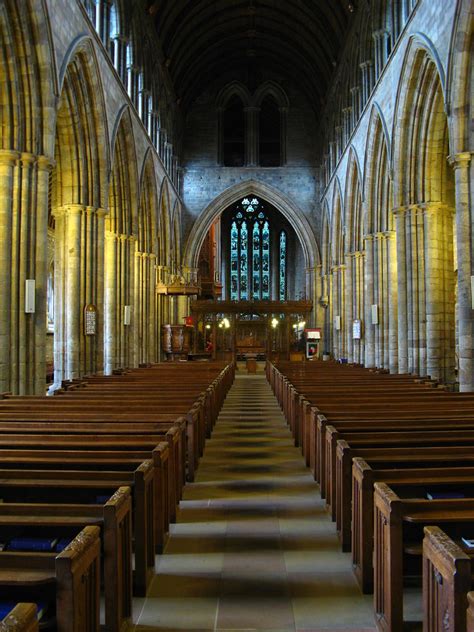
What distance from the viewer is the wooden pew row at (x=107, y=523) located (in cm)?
278

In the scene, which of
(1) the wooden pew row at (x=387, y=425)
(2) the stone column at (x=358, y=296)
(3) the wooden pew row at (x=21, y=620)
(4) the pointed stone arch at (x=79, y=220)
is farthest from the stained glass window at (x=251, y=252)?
(3) the wooden pew row at (x=21, y=620)

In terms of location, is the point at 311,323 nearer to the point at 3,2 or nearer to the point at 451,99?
the point at 451,99

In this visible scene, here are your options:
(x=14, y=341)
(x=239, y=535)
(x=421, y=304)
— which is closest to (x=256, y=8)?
(x=421, y=304)

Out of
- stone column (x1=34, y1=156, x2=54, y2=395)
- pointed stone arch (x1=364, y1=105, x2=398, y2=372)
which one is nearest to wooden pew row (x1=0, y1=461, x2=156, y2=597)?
stone column (x1=34, y1=156, x2=54, y2=395)

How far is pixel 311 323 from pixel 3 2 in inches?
860

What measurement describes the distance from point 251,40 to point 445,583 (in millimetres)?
29653

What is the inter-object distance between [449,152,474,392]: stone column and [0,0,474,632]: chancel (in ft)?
0.14

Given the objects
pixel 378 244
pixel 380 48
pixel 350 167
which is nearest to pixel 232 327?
pixel 350 167

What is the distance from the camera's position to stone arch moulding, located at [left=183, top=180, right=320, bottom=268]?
30.3m

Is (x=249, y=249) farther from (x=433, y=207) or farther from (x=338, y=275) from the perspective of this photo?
(x=433, y=207)

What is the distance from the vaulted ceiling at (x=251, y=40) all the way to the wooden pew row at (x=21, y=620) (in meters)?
22.0

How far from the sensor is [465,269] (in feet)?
34.1

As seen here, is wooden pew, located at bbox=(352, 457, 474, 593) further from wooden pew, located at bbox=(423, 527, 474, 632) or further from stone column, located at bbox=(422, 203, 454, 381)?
stone column, located at bbox=(422, 203, 454, 381)

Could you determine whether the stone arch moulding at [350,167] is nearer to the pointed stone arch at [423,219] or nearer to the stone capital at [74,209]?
the pointed stone arch at [423,219]
